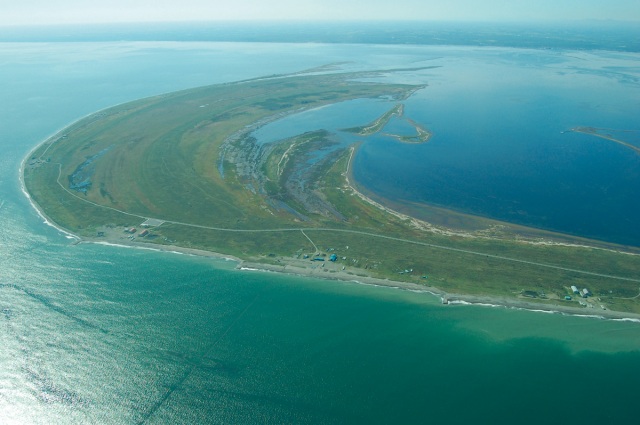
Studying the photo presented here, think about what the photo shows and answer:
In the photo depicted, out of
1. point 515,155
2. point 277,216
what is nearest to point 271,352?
point 277,216

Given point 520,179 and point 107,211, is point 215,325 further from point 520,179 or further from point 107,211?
point 520,179

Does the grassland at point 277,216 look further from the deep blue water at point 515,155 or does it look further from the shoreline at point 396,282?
the deep blue water at point 515,155

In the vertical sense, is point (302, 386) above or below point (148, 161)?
below

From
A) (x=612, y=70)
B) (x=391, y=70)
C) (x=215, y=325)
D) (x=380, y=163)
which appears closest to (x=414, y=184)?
(x=380, y=163)

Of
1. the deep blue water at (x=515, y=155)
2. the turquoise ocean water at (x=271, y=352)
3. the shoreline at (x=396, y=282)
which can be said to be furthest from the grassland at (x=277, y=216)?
the deep blue water at (x=515, y=155)

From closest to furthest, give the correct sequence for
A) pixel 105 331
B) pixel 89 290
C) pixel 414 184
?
1. pixel 105 331
2. pixel 89 290
3. pixel 414 184

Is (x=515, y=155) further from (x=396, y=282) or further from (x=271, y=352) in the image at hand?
(x=271, y=352)

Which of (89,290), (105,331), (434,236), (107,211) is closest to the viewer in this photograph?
(105,331)
